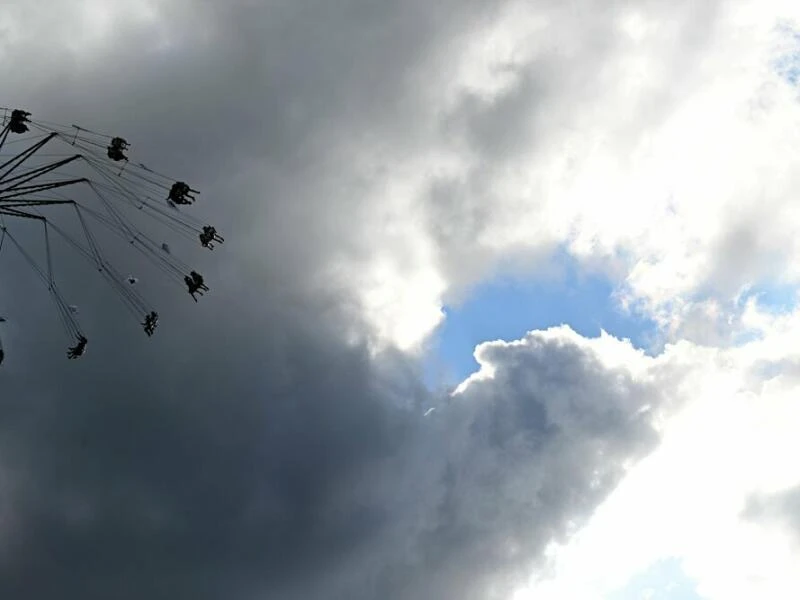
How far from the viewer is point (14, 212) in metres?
53.2

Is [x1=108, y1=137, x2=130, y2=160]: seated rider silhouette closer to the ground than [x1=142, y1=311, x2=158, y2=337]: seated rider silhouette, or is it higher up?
higher up

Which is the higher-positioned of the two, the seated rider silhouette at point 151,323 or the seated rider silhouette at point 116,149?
the seated rider silhouette at point 116,149

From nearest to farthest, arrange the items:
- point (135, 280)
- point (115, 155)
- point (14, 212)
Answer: point (14, 212)
point (135, 280)
point (115, 155)

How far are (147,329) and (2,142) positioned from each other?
24982mm

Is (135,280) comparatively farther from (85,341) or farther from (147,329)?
(85,341)

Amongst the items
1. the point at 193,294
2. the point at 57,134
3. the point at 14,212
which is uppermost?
the point at 57,134

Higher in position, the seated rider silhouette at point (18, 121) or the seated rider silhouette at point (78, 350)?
the seated rider silhouette at point (18, 121)

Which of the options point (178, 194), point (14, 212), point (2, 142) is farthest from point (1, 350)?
point (178, 194)

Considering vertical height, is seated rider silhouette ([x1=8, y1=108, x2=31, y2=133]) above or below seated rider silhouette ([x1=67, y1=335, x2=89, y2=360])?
above

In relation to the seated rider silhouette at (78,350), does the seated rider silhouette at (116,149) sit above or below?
above

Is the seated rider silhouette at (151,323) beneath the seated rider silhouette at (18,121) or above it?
beneath

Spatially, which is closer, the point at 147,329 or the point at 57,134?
the point at 57,134

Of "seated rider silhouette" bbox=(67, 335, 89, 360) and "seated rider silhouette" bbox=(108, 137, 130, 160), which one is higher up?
"seated rider silhouette" bbox=(108, 137, 130, 160)

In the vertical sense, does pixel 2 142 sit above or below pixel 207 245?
below
